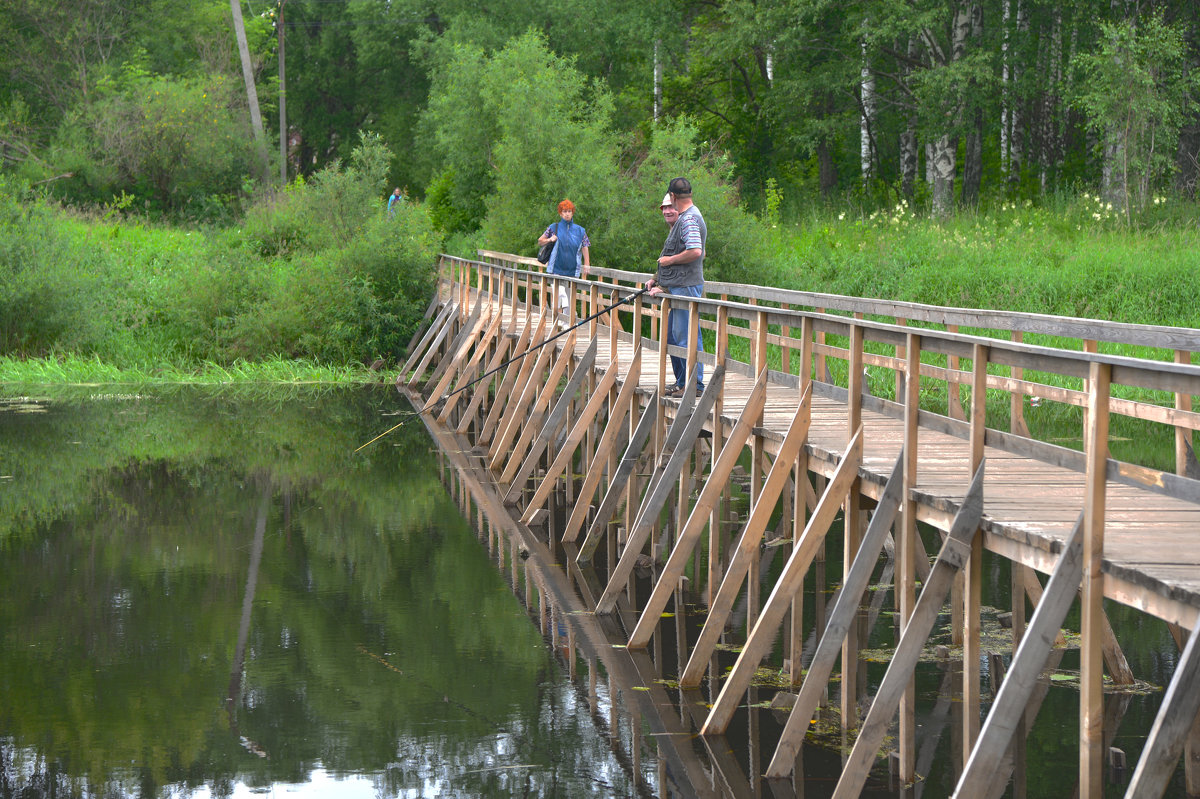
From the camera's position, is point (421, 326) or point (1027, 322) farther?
point (421, 326)

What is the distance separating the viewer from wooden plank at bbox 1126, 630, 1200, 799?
4336 mm

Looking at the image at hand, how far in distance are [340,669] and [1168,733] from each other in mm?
5602

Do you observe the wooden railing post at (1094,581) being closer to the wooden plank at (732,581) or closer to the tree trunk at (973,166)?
the wooden plank at (732,581)

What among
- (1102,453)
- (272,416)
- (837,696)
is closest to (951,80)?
(272,416)

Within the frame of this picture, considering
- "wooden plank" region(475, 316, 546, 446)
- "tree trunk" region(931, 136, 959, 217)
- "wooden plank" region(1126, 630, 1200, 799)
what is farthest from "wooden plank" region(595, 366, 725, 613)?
"tree trunk" region(931, 136, 959, 217)

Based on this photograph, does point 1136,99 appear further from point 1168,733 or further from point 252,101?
point 252,101

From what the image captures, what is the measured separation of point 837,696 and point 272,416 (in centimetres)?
1398

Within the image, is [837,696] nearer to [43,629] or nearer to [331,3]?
[43,629]

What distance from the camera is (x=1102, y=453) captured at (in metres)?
4.88

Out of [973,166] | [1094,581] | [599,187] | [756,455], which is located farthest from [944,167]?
[1094,581]

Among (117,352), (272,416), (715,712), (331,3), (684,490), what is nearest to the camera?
(715,712)

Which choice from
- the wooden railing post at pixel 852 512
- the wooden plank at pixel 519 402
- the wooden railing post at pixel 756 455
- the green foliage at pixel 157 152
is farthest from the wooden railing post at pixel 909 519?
the green foliage at pixel 157 152

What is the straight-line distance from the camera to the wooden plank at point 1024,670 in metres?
5.02

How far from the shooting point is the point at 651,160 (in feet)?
76.0
